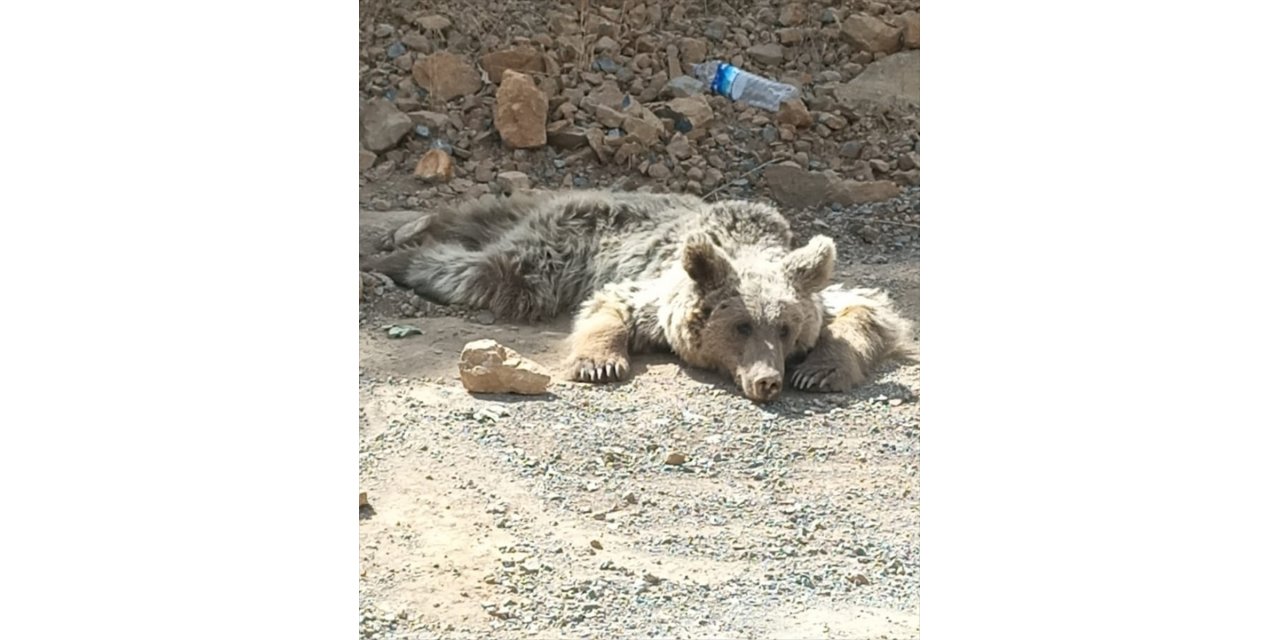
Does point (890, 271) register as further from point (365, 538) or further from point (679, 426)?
point (365, 538)

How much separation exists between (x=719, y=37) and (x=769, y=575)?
2929 millimetres

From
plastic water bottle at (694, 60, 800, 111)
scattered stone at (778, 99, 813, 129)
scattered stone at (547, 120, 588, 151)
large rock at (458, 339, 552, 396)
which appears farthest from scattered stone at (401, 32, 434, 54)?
large rock at (458, 339, 552, 396)

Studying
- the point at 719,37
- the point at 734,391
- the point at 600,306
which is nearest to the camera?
the point at 734,391

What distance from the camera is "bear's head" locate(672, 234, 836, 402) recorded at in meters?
4.67

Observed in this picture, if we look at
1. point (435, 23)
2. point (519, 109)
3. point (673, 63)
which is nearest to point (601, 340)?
point (519, 109)

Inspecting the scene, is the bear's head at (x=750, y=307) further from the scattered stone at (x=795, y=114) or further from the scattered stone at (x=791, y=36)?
the scattered stone at (x=791, y=36)

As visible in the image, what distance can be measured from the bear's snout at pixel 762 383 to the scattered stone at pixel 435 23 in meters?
2.21

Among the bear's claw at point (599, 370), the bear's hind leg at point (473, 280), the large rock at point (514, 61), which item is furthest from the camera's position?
the large rock at point (514, 61)

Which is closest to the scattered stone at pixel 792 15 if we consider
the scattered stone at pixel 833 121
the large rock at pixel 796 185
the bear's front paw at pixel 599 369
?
the scattered stone at pixel 833 121

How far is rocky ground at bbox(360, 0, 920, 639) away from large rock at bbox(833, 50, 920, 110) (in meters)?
0.01

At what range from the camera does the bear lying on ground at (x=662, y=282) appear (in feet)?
15.5

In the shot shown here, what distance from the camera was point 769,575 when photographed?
358cm

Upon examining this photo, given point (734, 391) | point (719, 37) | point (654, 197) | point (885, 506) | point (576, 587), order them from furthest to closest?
point (719, 37)
point (654, 197)
point (734, 391)
point (885, 506)
point (576, 587)

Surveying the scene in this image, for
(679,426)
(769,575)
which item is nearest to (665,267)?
(679,426)
